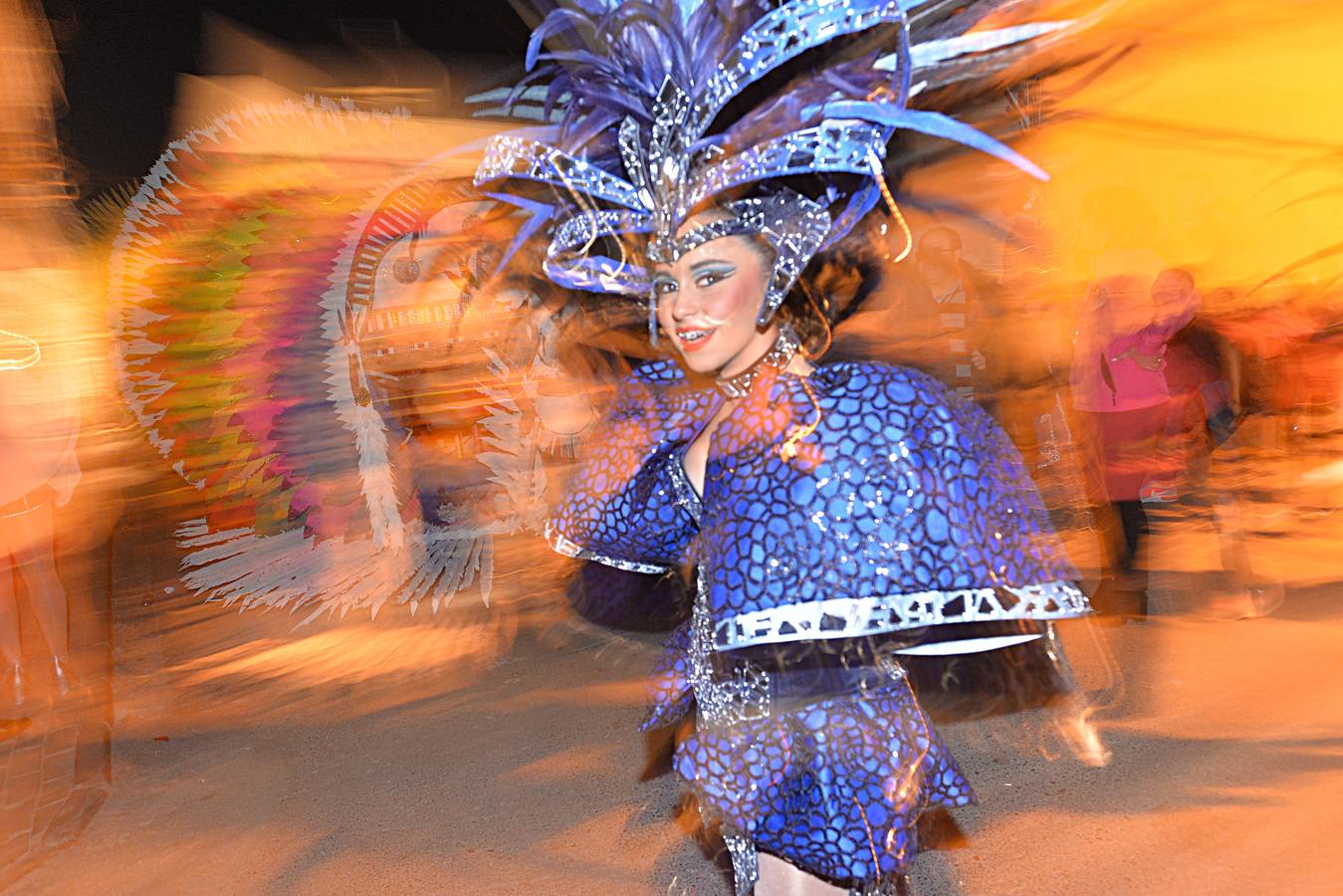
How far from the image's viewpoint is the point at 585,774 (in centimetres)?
368

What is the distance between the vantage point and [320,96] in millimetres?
4336

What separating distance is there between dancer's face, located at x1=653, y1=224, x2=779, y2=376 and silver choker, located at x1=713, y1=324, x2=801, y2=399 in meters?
0.02

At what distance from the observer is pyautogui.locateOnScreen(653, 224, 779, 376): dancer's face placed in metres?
1.92

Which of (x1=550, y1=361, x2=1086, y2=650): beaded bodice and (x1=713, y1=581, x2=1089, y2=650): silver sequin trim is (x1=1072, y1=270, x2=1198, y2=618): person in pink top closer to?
(x1=550, y1=361, x2=1086, y2=650): beaded bodice

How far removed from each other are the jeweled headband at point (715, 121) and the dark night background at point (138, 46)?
1.37 meters

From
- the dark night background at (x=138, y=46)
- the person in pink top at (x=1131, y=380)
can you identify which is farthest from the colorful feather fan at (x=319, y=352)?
the person in pink top at (x=1131, y=380)

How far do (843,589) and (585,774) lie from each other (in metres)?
2.28

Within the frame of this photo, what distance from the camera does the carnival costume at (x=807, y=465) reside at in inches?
67.2

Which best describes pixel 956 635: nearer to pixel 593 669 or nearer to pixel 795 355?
pixel 795 355

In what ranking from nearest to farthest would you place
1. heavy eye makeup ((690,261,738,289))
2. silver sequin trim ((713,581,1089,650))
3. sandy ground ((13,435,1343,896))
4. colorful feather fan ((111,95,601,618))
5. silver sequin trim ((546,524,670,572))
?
1. silver sequin trim ((713,581,1089,650))
2. heavy eye makeup ((690,261,738,289))
3. silver sequin trim ((546,524,670,572))
4. sandy ground ((13,435,1343,896))
5. colorful feather fan ((111,95,601,618))

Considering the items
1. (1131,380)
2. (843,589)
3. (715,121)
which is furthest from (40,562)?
(1131,380)

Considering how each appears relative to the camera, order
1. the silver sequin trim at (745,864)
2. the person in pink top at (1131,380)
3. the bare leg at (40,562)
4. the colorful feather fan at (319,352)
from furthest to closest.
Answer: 1. the person in pink top at (1131,380)
2. the colorful feather fan at (319,352)
3. the bare leg at (40,562)
4. the silver sequin trim at (745,864)

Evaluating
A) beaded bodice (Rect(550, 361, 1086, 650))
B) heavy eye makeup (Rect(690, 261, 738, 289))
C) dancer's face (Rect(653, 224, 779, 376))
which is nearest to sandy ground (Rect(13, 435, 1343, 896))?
beaded bodice (Rect(550, 361, 1086, 650))

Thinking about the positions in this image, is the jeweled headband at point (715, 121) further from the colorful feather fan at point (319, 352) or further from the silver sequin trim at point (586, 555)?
the colorful feather fan at point (319, 352)
